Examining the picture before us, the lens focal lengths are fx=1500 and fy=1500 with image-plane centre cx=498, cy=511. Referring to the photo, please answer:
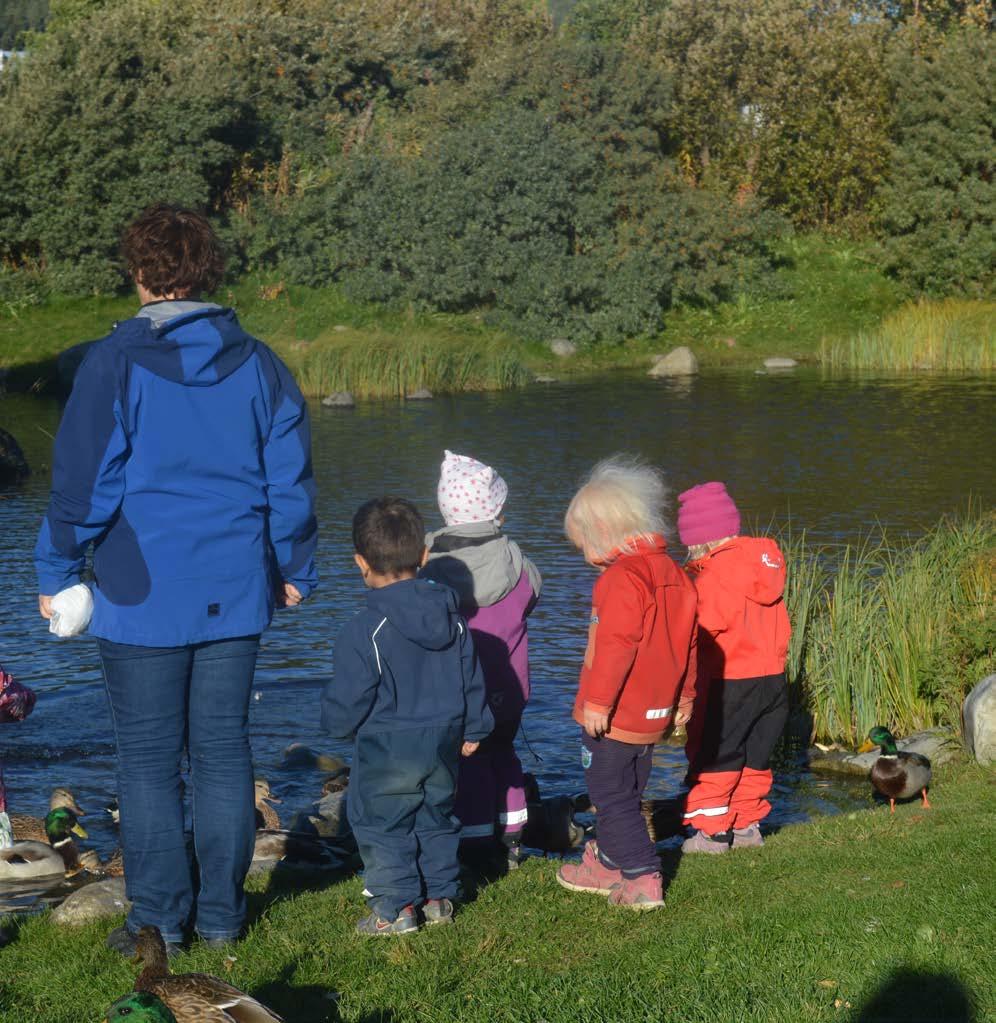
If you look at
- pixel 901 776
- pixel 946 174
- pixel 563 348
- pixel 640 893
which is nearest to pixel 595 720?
pixel 640 893

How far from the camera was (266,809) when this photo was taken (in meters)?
7.22

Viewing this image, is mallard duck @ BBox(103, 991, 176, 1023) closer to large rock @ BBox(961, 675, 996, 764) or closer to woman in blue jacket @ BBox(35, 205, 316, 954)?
woman in blue jacket @ BBox(35, 205, 316, 954)

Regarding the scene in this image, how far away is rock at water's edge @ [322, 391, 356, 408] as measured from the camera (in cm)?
2594

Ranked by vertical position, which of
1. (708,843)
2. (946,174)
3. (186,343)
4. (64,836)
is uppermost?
(186,343)

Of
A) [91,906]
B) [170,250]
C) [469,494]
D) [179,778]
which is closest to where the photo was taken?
[170,250]

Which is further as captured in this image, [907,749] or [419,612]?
[907,749]

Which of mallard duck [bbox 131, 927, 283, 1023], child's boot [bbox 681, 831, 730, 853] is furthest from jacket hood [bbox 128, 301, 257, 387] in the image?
child's boot [bbox 681, 831, 730, 853]

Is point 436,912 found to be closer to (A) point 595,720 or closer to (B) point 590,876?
(B) point 590,876

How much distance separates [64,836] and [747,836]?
2.96m

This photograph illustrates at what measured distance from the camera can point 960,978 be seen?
12.7 ft

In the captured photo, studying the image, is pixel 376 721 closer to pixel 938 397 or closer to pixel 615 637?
pixel 615 637

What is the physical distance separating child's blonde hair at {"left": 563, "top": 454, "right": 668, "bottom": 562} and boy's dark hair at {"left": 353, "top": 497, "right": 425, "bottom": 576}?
1.74 feet

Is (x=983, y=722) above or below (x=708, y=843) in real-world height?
below

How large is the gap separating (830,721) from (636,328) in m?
24.9
